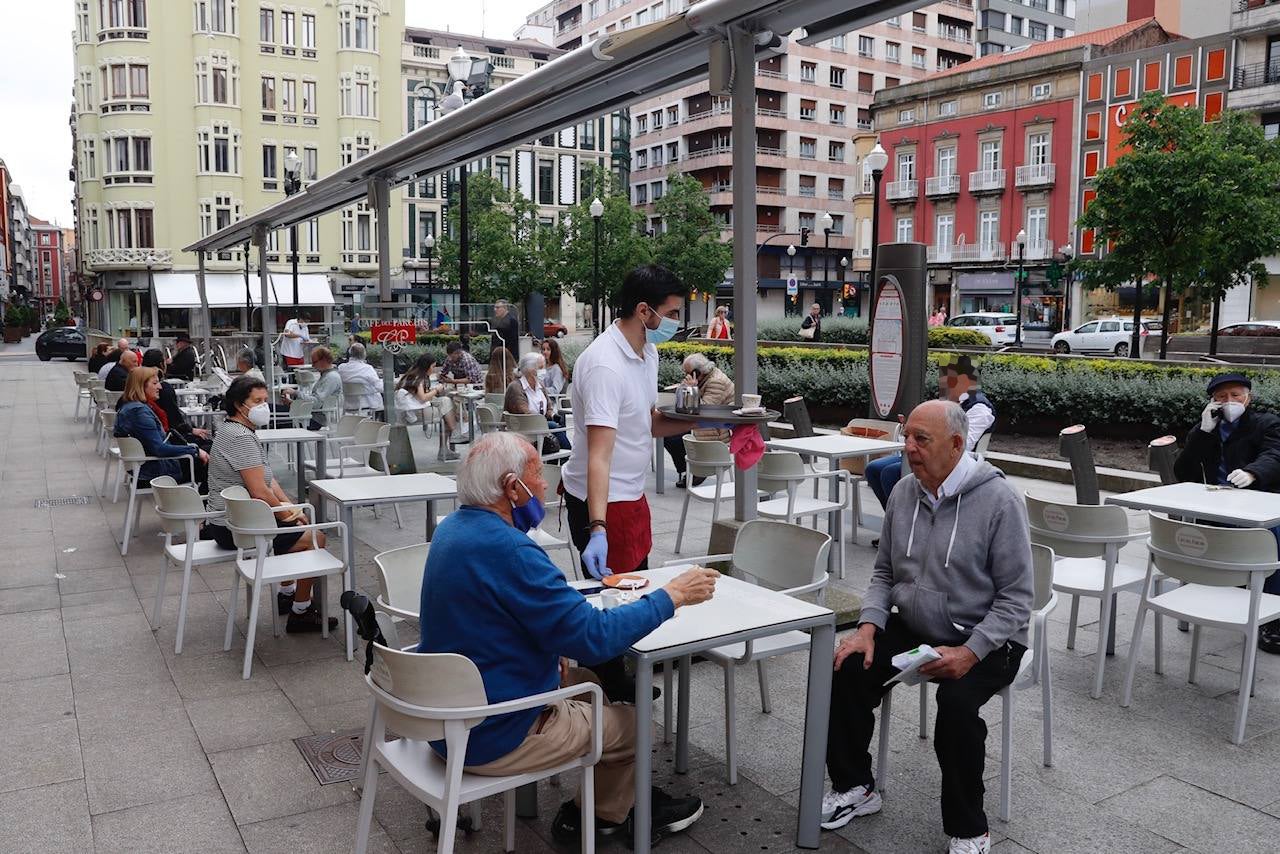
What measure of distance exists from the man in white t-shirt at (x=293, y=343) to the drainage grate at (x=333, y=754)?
11.9 metres

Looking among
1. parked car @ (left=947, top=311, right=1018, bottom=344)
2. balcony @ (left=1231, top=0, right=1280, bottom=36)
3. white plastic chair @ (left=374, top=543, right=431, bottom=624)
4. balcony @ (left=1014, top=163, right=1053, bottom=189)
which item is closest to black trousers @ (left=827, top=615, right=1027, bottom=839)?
white plastic chair @ (left=374, top=543, right=431, bottom=624)

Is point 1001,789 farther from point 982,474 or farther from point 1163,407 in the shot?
point 1163,407

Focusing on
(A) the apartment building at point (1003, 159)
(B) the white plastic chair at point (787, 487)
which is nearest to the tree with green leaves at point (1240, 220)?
(A) the apartment building at point (1003, 159)

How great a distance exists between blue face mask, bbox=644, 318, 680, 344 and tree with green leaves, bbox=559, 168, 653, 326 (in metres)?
45.2

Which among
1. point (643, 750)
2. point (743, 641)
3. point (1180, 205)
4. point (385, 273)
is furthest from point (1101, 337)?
point (643, 750)

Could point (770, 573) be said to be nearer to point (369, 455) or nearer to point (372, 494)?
point (372, 494)

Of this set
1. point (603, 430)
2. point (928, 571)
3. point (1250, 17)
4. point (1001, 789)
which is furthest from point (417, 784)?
point (1250, 17)

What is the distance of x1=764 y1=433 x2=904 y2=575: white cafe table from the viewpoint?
7.28 metres

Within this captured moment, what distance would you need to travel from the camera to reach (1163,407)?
38.1 feet

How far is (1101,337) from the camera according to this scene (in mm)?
36719

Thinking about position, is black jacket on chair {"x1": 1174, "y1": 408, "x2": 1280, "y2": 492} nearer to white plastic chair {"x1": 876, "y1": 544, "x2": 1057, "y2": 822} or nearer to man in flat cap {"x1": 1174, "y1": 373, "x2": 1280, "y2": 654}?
man in flat cap {"x1": 1174, "y1": 373, "x2": 1280, "y2": 654}

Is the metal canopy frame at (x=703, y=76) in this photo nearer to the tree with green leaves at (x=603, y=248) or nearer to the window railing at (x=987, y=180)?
the tree with green leaves at (x=603, y=248)

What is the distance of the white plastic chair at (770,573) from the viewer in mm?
3961

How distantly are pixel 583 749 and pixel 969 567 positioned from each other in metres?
1.49
